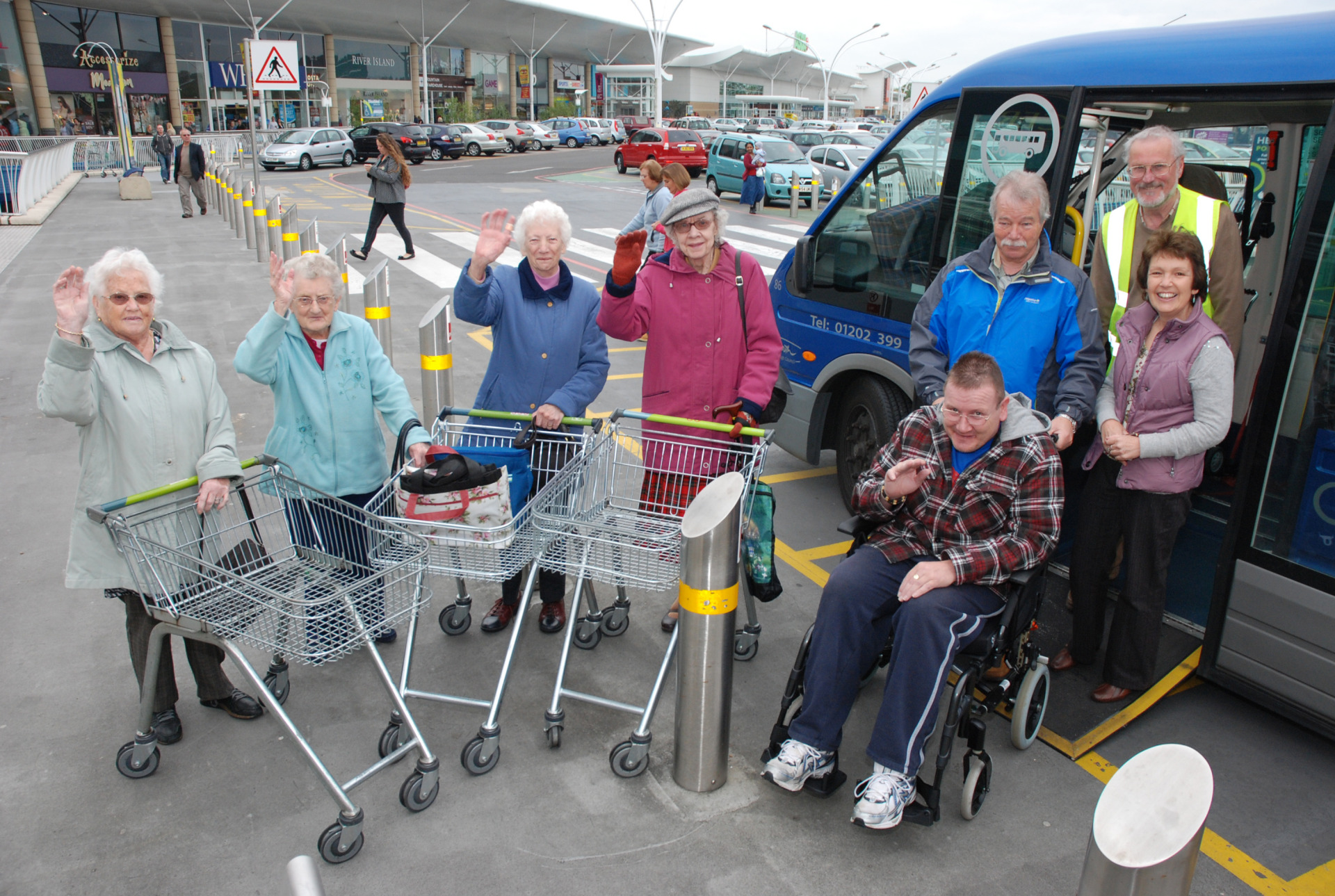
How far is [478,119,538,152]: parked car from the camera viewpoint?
4356 centimetres

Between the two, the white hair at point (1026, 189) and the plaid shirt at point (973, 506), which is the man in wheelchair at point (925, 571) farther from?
the white hair at point (1026, 189)

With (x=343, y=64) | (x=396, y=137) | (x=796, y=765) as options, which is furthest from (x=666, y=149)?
(x=343, y=64)

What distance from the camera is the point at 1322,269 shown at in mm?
3266

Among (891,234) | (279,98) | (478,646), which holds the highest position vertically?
(279,98)

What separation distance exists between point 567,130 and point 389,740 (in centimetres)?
4830

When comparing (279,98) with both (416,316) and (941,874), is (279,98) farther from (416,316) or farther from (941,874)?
(941,874)

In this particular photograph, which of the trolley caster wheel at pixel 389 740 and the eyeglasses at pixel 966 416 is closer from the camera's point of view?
the eyeglasses at pixel 966 416

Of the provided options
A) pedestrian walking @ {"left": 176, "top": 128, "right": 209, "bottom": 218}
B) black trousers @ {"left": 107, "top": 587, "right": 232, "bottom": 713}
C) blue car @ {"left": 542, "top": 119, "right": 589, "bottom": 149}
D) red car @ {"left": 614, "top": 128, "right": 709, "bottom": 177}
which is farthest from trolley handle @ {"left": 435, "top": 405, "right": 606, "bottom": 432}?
blue car @ {"left": 542, "top": 119, "right": 589, "bottom": 149}

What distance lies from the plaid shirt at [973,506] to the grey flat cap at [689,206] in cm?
122

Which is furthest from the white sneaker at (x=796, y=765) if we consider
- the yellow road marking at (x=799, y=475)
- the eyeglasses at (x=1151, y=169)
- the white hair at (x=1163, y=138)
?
the yellow road marking at (x=799, y=475)

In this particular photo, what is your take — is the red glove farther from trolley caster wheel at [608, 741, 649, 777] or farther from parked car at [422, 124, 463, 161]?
parked car at [422, 124, 463, 161]

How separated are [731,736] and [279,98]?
5735cm

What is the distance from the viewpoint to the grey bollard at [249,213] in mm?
14555

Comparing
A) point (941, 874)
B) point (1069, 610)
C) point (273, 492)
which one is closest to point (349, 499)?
point (273, 492)
